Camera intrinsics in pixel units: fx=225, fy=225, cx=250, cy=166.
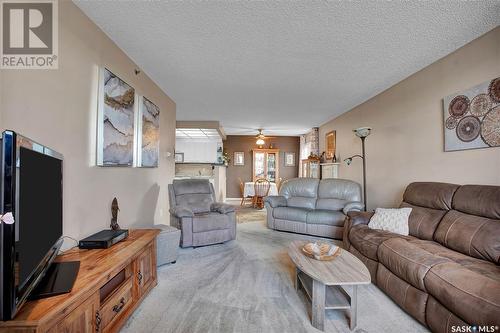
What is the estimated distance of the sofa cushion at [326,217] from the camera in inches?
150

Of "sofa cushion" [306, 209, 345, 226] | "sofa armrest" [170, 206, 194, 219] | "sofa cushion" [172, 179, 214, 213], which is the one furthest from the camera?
"sofa cushion" [306, 209, 345, 226]

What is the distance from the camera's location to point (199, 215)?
Result: 3518 mm

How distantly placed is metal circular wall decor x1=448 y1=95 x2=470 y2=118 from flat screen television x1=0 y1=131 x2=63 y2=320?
11.5 ft

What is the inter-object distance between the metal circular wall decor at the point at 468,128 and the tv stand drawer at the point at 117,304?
3.44m

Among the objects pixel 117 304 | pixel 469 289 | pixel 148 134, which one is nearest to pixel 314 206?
pixel 469 289

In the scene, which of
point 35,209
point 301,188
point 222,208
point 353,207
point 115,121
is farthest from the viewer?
point 301,188

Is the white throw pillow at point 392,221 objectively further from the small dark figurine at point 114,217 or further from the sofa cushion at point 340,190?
the small dark figurine at point 114,217

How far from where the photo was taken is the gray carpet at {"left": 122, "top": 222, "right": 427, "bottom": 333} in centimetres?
166

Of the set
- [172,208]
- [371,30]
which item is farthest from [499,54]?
[172,208]

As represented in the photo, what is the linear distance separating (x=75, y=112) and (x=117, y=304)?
1.51 meters

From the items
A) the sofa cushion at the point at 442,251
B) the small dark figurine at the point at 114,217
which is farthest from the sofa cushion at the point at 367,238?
the small dark figurine at the point at 114,217

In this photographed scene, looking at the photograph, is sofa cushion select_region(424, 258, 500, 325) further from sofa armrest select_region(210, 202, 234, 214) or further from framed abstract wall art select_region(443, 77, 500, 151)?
sofa armrest select_region(210, 202, 234, 214)

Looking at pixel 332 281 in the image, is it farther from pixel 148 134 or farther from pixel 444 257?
pixel 148 134

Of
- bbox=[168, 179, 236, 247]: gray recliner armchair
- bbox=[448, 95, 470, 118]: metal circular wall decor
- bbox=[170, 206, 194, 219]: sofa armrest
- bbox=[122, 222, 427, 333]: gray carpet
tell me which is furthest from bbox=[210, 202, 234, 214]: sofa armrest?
bbox=[448, 95, 470, 118]: metal circular wall decor
